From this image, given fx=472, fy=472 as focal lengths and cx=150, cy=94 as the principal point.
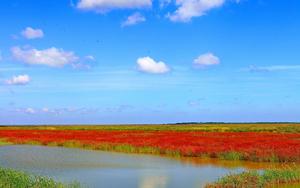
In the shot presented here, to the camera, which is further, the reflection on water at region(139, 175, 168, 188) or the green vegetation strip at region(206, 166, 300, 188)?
the reflection on water at region(139, 175, 168, 188)

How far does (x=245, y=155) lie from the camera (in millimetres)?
31828

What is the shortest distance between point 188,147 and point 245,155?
5984 millimetres

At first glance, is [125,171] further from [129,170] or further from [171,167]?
[171,167]

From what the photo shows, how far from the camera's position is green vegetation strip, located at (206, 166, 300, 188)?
17609mm

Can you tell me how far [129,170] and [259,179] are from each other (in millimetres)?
8844

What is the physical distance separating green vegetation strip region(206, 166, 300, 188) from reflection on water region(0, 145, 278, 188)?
188 cm

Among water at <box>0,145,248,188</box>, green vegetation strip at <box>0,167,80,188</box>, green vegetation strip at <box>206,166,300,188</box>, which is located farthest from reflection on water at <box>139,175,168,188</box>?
green vegetation strip at <box>0,167,80,188</box>

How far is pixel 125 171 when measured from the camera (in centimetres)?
2484

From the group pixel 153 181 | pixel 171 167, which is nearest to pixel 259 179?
pixel 153 181

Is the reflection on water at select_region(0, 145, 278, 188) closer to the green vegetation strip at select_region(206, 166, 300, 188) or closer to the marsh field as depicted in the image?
the marsh field

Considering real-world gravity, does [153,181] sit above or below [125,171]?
below

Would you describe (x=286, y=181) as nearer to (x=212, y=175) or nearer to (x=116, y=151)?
(x=212, y=175)

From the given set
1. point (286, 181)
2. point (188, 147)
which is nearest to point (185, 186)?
point (286, 181)

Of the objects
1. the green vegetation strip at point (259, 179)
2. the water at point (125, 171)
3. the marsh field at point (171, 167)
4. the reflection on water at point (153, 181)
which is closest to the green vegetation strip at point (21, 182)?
the marsh field at point (171, 167)
